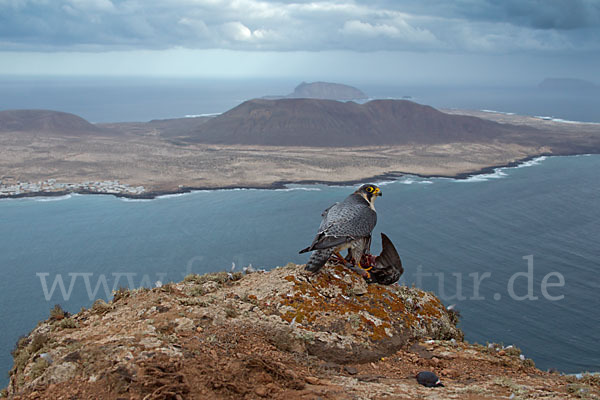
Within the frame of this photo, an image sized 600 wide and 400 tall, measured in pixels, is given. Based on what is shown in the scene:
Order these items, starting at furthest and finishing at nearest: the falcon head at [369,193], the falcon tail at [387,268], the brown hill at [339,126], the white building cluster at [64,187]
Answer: the brown hill at [339,126] → the white building cluster at [64,187] → the falcon head at [369,193] → the falcon tail at [387,268]

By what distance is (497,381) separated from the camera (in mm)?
6730

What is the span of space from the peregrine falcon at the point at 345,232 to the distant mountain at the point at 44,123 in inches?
4550

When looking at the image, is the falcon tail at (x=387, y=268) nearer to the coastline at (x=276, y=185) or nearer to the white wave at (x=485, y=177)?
the coastline at (x=276, y=185)

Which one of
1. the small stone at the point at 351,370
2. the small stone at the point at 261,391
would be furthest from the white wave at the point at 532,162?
the small stone at the point at 261,391

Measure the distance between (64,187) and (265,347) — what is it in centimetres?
6662

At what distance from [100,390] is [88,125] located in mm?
127118

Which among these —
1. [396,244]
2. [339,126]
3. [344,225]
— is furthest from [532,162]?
[344,225]

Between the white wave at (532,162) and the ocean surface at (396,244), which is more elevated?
the white wave at (532,162)

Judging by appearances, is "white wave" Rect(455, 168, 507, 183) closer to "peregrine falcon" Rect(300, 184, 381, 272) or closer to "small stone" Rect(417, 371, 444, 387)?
"peregrine falcon" Rect(300, 184, 381, 272)

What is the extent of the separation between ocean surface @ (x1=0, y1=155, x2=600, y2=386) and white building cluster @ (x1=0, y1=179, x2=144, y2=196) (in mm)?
3666

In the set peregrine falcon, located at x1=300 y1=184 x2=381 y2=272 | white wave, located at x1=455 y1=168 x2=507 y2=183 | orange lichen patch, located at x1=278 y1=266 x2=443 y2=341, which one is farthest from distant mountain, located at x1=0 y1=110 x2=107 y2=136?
orange lichen patch, located at x1=278 y1=266 x2=443 y2=341

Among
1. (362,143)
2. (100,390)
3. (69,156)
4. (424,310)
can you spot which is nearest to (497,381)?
(424,310)

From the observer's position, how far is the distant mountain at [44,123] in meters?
112

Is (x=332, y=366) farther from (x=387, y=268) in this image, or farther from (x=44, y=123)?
(x=44, y=123)
